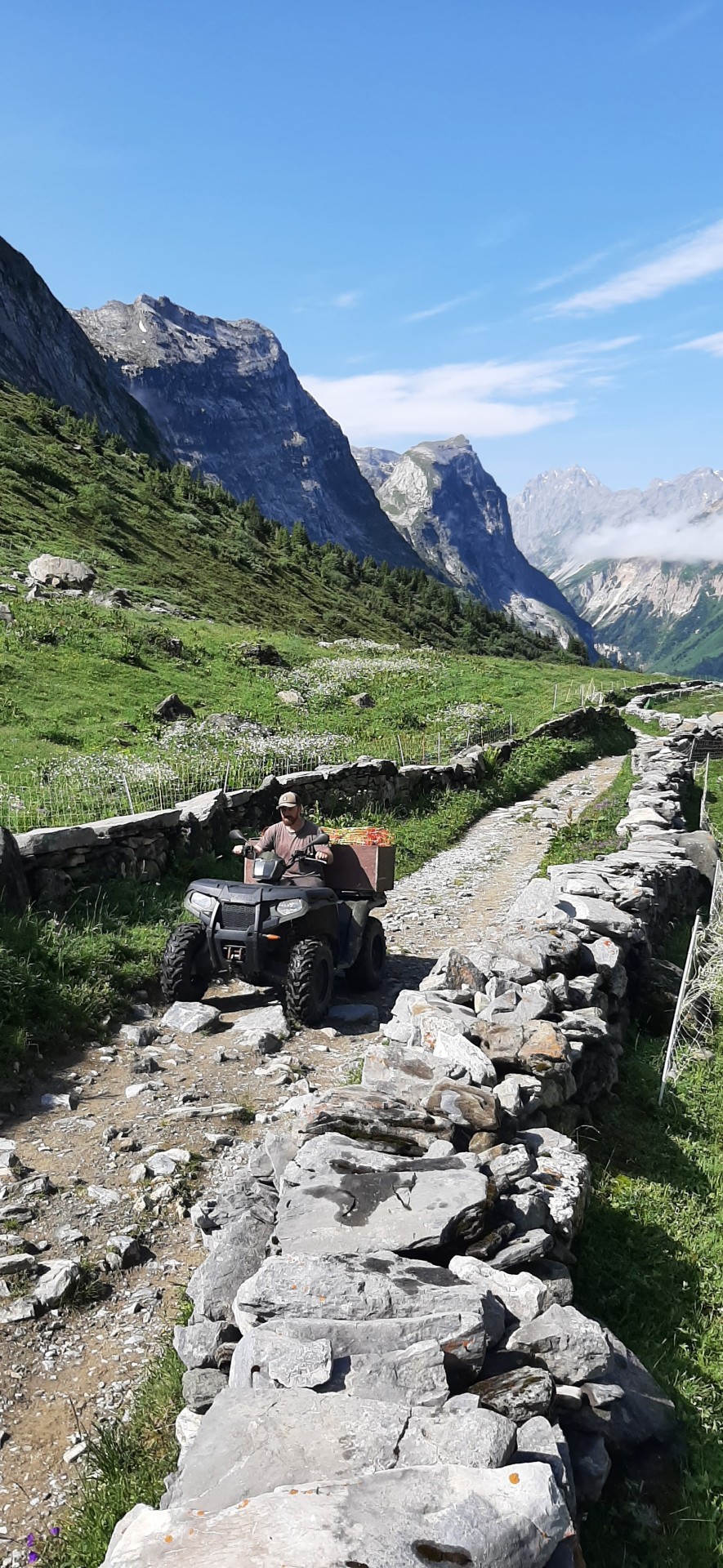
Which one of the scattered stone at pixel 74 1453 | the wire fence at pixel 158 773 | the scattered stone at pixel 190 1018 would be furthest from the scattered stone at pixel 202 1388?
the wire fence at pixel 158 773

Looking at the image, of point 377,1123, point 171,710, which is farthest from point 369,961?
point 171,710

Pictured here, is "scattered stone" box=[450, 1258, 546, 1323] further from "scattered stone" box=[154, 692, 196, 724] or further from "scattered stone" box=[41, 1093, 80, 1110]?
"scattered stone" box=[154, 692, 196, 724]

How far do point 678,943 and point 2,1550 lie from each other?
31.7ft

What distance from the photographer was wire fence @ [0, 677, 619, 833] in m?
13.0

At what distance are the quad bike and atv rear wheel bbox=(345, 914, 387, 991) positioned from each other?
398mm

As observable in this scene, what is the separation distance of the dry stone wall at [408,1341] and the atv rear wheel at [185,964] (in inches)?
100

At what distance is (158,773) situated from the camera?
1505 cm

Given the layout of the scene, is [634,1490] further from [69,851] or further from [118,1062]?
[69,851]

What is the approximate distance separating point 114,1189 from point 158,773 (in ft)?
32.2

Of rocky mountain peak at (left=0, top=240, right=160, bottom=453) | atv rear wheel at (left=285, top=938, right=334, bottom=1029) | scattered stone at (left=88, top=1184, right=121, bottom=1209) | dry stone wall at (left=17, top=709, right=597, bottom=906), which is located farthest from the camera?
rocky mountain peak at (left=0, top=240, right=160, bottom=453)

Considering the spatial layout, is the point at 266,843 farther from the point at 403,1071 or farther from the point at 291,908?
the point at 403,1071

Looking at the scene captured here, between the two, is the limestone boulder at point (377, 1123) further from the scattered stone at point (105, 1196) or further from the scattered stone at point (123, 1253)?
the scattered stone at point (105, 1196)

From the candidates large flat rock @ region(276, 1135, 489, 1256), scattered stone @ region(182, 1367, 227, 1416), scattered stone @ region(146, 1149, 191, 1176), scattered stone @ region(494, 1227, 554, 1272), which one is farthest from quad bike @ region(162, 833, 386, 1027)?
scattered stone @ region(182, 1367, 227, 1416)

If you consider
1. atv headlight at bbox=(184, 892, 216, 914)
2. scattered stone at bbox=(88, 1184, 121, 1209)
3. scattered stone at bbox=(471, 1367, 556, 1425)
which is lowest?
scattered stone at bbox=(88, 1184, 121, 1209)
